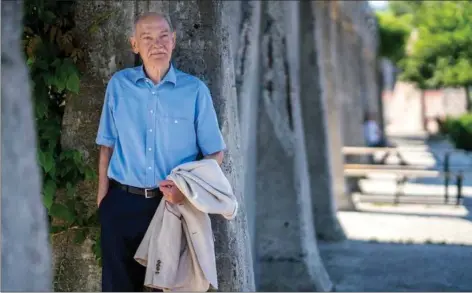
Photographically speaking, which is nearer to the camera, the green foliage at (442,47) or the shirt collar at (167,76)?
the shirt collar at (167,76)

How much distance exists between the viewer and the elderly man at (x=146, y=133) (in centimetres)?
437

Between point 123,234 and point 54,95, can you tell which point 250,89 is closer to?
point 54,95

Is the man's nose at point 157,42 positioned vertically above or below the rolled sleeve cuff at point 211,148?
above

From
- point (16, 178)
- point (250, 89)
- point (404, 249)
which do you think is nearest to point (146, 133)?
point (16, 178)

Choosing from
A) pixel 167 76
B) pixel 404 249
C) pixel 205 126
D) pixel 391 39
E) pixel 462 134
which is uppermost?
pixel 391 39

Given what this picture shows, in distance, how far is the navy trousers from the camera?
4438 millimetres

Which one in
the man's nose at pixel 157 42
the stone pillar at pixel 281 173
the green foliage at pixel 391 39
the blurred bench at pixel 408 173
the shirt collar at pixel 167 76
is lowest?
the blurred bench at pixel 408 173

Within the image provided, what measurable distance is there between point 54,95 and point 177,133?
59.6 inches

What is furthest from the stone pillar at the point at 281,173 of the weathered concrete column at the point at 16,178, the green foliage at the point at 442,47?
the green foliage at the point at 442,47

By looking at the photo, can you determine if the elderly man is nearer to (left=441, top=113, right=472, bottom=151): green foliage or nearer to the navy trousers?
the navy trousers

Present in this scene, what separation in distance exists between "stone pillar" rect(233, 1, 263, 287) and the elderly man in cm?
231

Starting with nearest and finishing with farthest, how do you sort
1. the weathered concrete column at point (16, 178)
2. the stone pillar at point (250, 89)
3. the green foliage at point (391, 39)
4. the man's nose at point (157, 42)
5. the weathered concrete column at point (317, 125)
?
the weathered concrete column at point (16, 178)
the man's nose at point (157, 42)
the stone pillar at point (250, 89)
the weathered concrete column at point (317, 125)
the green foliage at point (391, 39)

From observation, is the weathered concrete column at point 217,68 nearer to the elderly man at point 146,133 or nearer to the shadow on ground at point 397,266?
the elderly man at point 146,133

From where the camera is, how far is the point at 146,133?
A: 14.4 ft
